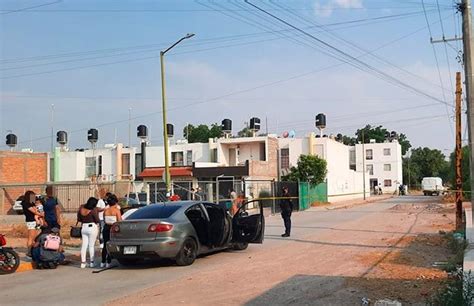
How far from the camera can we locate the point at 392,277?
33.8 ft

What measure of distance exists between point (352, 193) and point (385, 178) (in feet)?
99.1

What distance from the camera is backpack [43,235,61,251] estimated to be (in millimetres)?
12938

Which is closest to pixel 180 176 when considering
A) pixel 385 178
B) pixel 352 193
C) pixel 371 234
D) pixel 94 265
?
pixel 352 193

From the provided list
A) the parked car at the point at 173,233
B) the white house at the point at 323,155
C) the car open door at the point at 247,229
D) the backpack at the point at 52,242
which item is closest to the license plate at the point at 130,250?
the parked car at the point at 173,233

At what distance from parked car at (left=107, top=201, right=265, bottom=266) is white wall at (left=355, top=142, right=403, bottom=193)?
8552 cm

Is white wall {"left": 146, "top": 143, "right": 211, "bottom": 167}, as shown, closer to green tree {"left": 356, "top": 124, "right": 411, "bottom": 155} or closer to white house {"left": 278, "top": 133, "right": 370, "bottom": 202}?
white house {"left": 278, "top": 133, "right": 370, "bottom": 202}

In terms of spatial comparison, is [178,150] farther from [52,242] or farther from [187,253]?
[187,253]

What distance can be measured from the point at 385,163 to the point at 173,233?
89.7 metres

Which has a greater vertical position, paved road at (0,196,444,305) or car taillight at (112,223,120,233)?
car taillight at (112,223,120,233)

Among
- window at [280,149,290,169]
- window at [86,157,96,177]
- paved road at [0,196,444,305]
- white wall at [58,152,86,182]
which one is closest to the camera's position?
paved road at [0,196,444,305]

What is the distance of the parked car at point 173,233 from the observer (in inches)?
483

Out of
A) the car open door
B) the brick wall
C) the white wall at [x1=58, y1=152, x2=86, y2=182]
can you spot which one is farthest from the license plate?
the white wall at [x1=58, y1=152, x2=86, y2=182]

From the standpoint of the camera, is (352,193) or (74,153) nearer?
(74,153)

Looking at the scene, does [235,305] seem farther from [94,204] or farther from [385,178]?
[385,178]
